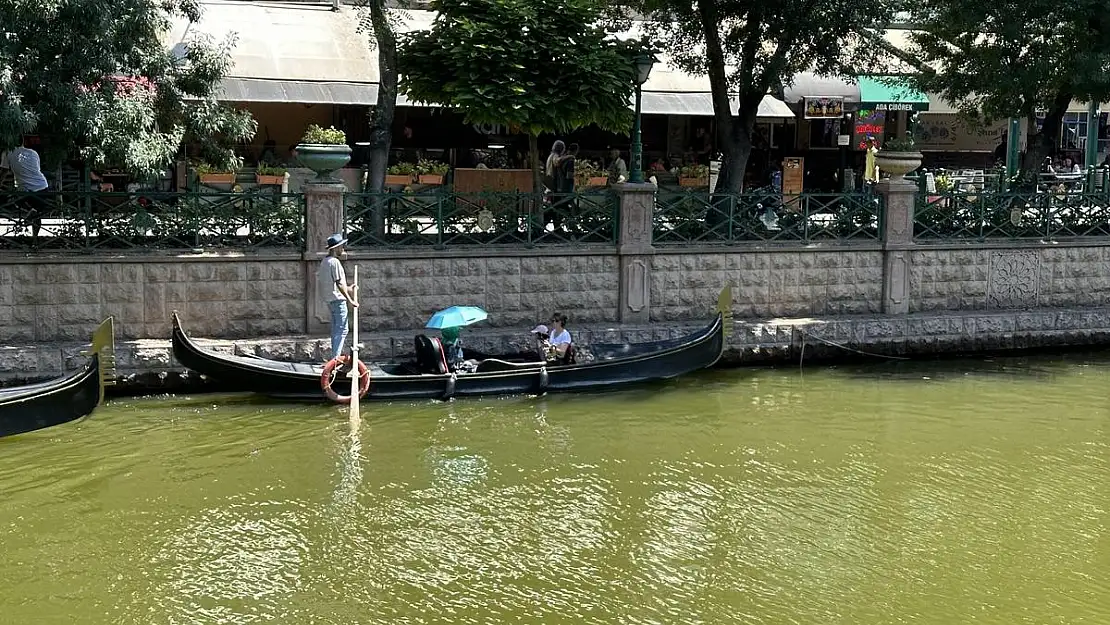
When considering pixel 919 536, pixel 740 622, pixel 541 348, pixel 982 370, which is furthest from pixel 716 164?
pixel 740 622

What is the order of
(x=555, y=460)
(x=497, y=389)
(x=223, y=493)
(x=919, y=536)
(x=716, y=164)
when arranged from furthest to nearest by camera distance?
(x=716, y=164), (x=497, y=389), (x=555, y=460), (x=223, y=493), (x=919, y=536)

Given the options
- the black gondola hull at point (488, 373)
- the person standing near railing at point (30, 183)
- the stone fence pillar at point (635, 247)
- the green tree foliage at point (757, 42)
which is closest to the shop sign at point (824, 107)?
the green tree foliage at point (757, 42)

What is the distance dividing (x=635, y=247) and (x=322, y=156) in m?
4.15

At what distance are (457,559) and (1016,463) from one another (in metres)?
6.15

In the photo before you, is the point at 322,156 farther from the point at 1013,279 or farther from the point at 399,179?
the point at 1013,279

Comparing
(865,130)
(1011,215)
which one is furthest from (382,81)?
(865,130)

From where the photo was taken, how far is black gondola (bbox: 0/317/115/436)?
1249 cm

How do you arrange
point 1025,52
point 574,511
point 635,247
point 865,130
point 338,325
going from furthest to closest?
point 865,130 < point 1025,52 < point 635,247 < point 338,325 < point 574,511

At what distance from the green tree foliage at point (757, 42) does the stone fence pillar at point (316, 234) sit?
5.42 m

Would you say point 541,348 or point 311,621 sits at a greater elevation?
point 541,348

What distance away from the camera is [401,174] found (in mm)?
22297

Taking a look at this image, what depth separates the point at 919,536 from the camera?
1067 cm

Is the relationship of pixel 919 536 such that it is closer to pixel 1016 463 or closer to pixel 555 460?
pixel 1016 463

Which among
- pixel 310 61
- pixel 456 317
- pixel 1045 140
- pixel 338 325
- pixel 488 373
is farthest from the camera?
pixel 310 61
